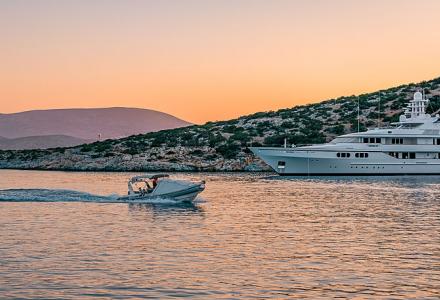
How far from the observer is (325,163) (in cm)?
8762

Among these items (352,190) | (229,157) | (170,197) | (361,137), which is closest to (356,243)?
(170,197)

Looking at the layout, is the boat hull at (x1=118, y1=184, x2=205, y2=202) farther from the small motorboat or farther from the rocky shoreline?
the rocky shoreline

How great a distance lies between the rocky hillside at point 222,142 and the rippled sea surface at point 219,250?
68.3 metres

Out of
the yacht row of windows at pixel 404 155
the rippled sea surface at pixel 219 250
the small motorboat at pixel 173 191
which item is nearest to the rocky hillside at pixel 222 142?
the yacht row of windows at pixel 404 155

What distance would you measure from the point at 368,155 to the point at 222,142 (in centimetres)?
4222

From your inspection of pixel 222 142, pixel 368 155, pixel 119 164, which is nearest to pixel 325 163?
pixel 368 155

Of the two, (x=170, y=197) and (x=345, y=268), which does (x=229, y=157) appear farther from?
(x=345, y=268)

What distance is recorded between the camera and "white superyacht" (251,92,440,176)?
8750 cm

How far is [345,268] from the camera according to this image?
849 inches

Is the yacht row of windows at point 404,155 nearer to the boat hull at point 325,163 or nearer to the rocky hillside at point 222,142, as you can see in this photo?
the boat hull at point 325,163

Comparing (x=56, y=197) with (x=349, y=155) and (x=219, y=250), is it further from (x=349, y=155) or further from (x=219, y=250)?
(x=349, y=155)

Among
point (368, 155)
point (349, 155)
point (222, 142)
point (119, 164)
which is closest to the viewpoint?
point (349, 155)

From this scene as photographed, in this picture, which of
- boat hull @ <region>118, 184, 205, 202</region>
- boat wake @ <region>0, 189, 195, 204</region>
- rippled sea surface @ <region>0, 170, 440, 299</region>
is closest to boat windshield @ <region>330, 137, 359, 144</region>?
rippled sea surface @ <region>0, 170, 440, 299</region>

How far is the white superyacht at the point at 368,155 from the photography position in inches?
3445
